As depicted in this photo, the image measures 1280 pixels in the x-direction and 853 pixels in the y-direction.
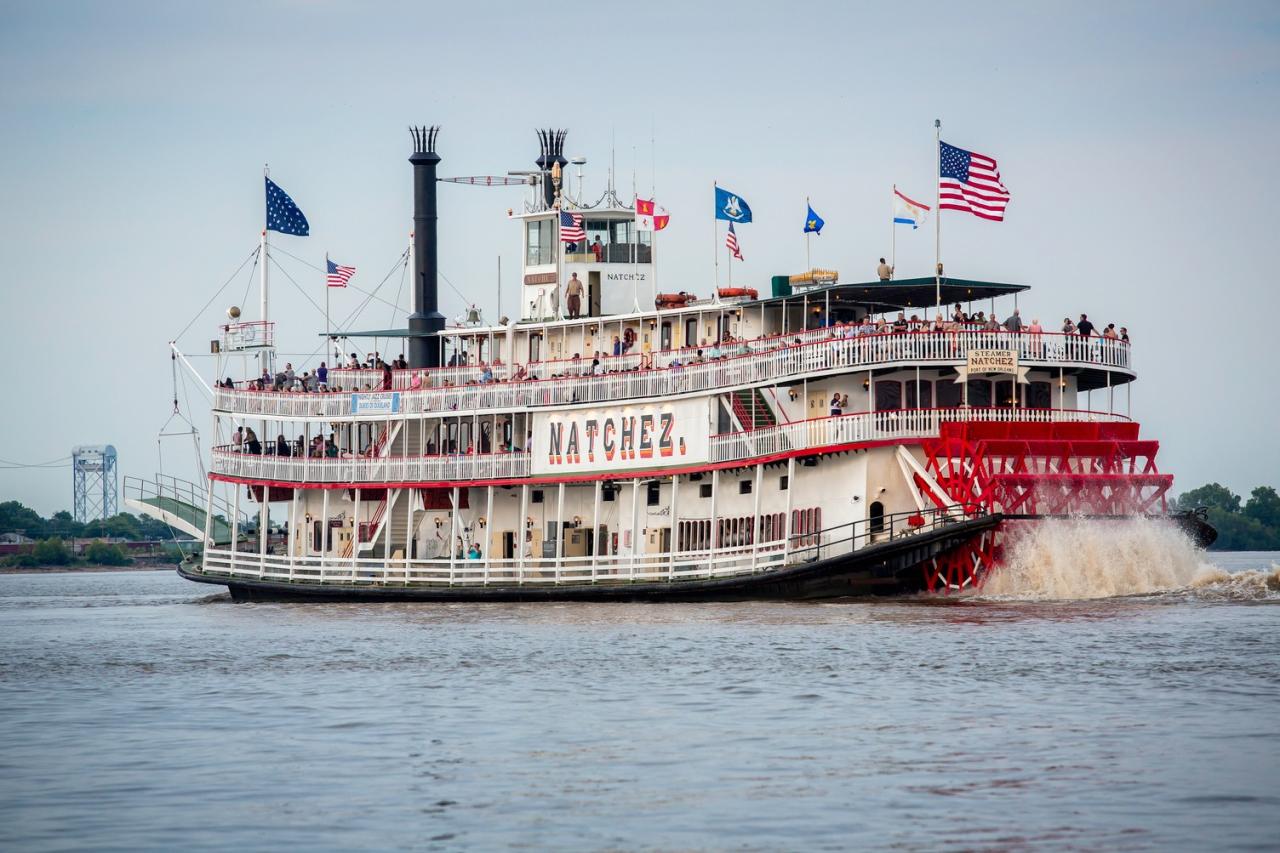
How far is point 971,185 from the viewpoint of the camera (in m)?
37.0

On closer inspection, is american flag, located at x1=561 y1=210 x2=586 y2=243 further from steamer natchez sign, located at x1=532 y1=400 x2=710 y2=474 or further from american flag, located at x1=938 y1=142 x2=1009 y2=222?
american flag, located at x1=938 y1=142 x2=1009 y2=222

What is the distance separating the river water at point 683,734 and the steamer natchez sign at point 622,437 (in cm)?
649

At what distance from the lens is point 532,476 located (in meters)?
43.2

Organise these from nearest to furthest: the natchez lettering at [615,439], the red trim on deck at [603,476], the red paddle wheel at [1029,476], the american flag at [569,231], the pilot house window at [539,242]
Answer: the red paddle wheel at [1029,476] → the red trim on deck at [603,476] → the natchez lettering at [615,439] → the american flag at [569,231] → the pilot house window at [539,242]

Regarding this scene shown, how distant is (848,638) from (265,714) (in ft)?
33.4

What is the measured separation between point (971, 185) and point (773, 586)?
878 cm

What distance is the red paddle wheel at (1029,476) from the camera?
113 feet

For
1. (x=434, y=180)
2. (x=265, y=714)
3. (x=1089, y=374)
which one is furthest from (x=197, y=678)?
(x=434, y=180)

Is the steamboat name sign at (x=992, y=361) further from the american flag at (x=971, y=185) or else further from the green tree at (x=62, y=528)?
the green tree at (x=62, y=528)

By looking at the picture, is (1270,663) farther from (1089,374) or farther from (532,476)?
(532,476)

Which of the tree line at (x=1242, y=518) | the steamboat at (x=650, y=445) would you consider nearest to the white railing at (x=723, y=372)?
the steamboat at (x=650, y=445)

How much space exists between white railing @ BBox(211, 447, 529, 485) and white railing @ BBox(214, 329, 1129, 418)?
117 cm

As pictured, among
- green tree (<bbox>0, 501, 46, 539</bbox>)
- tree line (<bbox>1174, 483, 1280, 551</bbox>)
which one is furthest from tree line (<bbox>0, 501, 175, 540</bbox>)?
tree line (<bbox>1174, 483, 1280, 551</bbox>)

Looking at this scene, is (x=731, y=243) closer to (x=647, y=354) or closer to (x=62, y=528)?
(x=647, y=354)
